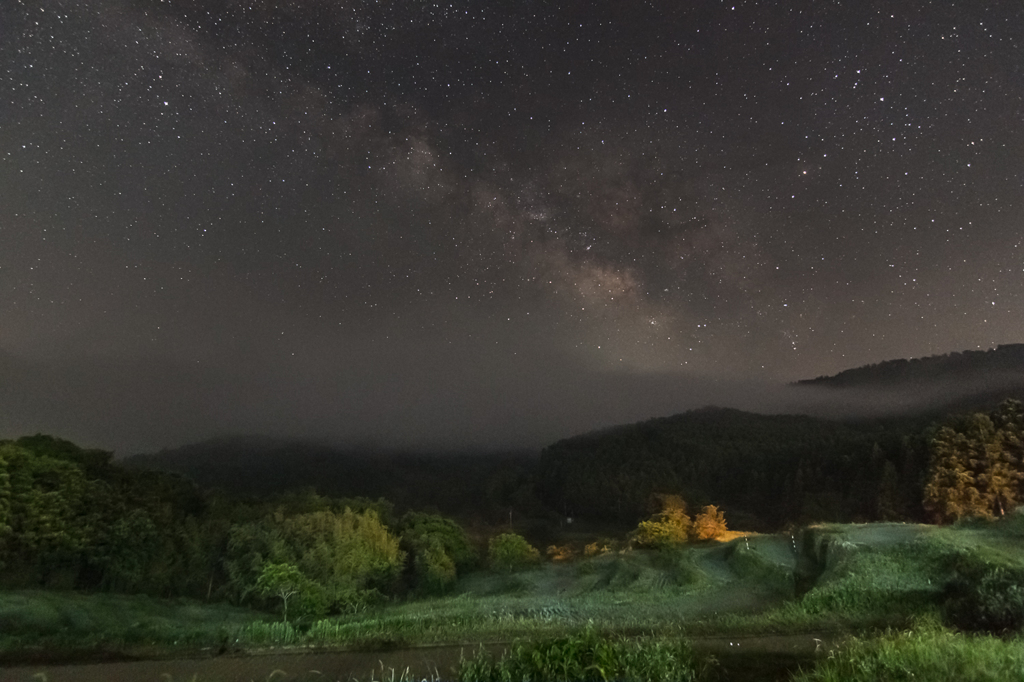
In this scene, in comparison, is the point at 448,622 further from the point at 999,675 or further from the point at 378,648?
the point at 999,675

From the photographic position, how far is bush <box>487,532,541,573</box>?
28516 millimetres

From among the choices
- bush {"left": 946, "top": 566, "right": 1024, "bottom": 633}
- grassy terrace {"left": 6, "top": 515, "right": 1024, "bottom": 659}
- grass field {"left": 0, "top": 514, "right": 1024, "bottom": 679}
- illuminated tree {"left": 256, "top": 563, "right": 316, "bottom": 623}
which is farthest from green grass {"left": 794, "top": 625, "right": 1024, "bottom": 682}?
illuminated tree {"left": 256, "top": 563, "right": 316, "bottom": 623}

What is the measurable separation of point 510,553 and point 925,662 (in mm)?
21701

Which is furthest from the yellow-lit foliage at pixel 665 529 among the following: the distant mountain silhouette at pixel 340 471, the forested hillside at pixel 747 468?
the distant mountain silhouette at pixel 340 471

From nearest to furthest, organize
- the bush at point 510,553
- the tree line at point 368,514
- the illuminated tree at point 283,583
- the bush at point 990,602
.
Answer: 1. the bush at point 990,602
2. the illuminated tree at point 283,583
3. the tree line at point 368,514
4. the bush at point 510,553

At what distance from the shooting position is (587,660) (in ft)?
32.9

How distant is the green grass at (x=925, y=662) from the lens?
916cm

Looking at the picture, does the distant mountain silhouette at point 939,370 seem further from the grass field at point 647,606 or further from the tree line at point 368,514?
the grass field at point 647,606

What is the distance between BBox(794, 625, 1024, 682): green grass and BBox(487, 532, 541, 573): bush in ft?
62.4

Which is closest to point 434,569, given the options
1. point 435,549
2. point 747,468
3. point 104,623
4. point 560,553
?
point 435,549

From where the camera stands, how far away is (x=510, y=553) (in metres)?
29.5

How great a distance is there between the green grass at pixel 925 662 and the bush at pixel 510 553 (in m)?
19.0

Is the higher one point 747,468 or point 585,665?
point 585,665

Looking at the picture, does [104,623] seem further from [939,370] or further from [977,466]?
[939,370]
